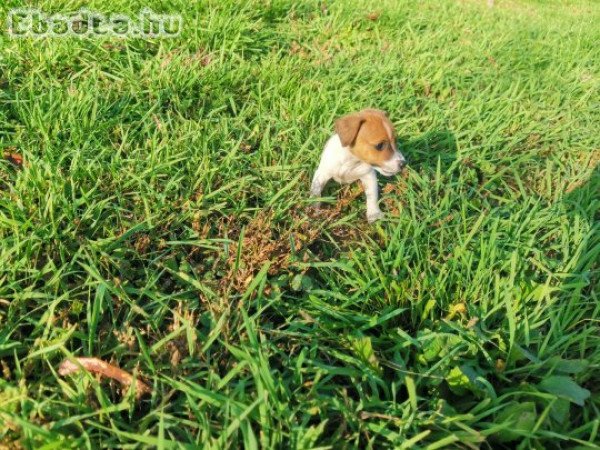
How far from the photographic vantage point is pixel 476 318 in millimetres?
2133

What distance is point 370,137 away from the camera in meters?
2.83

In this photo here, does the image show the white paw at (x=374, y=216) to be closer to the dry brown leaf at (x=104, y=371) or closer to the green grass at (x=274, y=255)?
the green grass at (x=274, y=255)

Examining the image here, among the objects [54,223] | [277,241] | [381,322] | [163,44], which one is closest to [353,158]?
[277,241]

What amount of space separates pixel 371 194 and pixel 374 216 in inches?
5.9

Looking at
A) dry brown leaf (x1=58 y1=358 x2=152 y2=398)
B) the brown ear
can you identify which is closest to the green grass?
dry brown leaf (x1=58 y1=358 x2=152 y2=398)

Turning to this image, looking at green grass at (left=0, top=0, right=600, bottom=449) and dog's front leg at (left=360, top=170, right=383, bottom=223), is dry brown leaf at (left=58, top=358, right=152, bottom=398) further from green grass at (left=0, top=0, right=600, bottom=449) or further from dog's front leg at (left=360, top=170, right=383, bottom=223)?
dog's front leg at (left=360, top=170, right=383, bottom=223)

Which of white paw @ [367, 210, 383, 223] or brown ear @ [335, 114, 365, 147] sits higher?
brown ear @ [335, 114, 365, 147]

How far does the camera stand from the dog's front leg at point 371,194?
297 cm

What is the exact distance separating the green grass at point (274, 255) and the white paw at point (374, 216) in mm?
82

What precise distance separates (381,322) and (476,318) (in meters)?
0.43

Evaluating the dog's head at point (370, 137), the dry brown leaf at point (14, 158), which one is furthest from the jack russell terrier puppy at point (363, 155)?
the dry brown leaf at point (14, 158)

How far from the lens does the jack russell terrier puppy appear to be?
283 centimetres

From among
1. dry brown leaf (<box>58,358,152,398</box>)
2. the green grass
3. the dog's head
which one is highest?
the dog's head

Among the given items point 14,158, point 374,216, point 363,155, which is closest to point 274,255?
point 374,216
